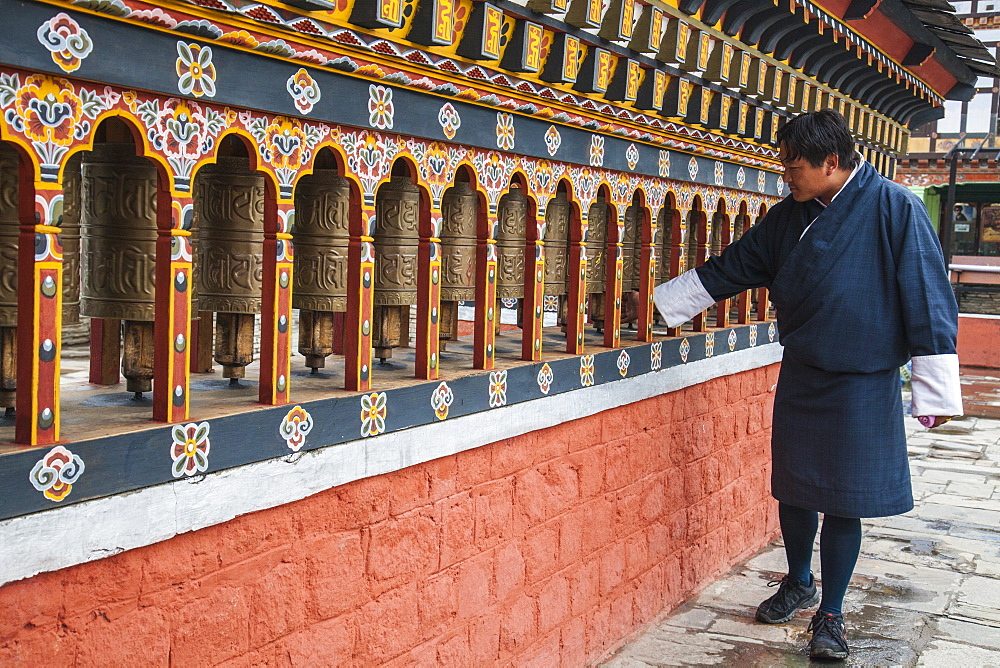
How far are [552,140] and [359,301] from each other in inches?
41.0

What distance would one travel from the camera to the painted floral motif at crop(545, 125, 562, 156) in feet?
10.5

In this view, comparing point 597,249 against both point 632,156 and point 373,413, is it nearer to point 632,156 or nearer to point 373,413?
point 632,156

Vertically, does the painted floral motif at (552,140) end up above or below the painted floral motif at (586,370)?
above

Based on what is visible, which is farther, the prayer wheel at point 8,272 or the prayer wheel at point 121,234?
the prayer wheel at point 121,234

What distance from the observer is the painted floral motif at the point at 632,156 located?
12.4 ft

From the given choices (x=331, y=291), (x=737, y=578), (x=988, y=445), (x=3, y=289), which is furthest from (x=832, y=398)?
(x=988, y=445)

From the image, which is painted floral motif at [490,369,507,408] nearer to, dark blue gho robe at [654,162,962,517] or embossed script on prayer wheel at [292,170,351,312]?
embossed script on prayer wheel at [292,170,351,312]

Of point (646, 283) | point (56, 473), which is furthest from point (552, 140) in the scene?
point (56, 473)

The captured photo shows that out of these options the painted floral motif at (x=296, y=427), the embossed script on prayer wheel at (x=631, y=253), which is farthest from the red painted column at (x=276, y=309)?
the embossed script on prayer wheel at (x=631, y=253)

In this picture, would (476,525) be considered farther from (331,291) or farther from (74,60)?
(74,60)

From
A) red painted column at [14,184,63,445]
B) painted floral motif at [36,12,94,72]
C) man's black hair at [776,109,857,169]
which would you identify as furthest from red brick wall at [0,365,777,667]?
man's black hair at [776,109,857,169]

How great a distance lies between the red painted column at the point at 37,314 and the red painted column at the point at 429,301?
113 cm

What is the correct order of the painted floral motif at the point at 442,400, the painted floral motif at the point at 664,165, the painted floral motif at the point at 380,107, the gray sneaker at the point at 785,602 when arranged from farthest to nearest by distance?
the gray sneaker at the point at 785,602 < the painted floral motif at the point at 664,165 < the painted floral motif at the point at 442,400 < the painted floral motif at the point at 380,107

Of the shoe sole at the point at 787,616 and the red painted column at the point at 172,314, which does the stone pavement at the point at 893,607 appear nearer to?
the shoe sole at the point at 787,616
